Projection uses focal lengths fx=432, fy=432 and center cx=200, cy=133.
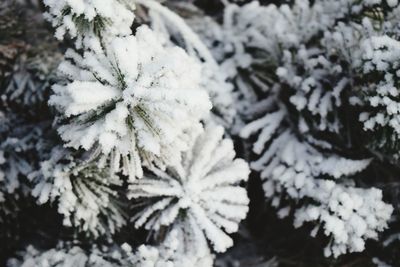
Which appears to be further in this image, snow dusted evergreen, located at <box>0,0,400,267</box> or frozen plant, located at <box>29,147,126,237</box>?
frozen plant, located at <box>29,147,126,237</box>

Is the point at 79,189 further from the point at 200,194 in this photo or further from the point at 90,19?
the point at 90,19

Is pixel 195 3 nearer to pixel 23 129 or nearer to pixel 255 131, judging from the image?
pixel 255 131

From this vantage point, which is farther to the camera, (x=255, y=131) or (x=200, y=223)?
(x=255, y=131)

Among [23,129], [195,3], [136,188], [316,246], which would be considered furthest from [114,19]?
[316,246]

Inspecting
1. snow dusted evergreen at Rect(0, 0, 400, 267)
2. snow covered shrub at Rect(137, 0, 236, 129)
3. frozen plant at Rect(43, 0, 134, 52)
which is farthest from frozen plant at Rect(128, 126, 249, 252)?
frozen plant at Rect(43, 0, 134, 52)

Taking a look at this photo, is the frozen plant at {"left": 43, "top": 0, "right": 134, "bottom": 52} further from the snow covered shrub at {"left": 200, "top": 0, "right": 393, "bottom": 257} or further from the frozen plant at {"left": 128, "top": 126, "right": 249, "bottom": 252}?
the snow covered shrub at {"left": 200, "top": 0, "right": 393, "bottom": 257}

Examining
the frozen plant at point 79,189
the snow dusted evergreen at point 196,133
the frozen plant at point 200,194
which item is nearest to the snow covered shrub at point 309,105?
the snow dusted evergreen at point 196,133
